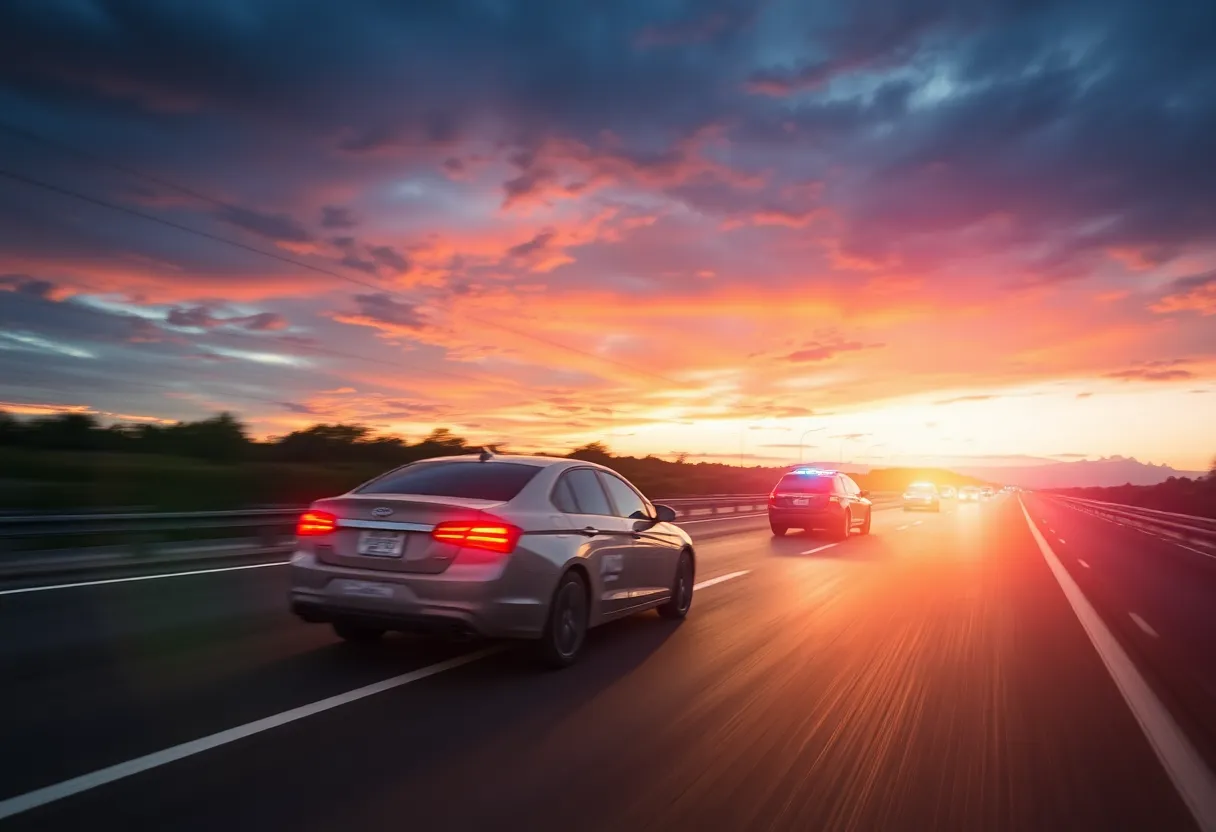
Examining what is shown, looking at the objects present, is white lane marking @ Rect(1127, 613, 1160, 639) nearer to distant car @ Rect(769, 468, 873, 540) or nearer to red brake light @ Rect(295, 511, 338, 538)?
red brake light @ Rect(295, 511, 338, 538)

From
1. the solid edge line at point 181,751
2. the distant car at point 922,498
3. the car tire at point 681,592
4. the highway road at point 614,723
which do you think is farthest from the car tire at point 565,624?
the distant car at point 922,498

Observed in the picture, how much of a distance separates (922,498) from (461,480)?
150 feet

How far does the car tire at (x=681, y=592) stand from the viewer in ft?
32.1

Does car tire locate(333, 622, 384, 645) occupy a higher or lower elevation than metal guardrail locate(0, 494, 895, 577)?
lower

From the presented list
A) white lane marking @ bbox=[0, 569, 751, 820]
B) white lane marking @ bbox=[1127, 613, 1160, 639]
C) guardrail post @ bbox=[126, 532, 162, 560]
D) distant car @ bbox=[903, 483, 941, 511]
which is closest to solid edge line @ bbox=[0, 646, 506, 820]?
white lane marking @ bbox=[0, 569, 751, 820]

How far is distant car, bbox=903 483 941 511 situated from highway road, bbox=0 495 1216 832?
4003cm

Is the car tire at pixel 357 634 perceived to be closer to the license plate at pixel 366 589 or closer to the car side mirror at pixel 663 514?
the license plate at pixel 366 589

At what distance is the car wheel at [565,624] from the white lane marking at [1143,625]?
20.4 feet

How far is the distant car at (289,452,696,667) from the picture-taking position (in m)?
6.57

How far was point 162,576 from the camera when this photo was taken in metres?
12.4

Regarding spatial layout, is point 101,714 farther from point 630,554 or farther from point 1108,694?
point 1108,694

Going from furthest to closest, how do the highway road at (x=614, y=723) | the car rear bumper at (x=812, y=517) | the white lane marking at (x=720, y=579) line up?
the car rear bumper at (x=812, y=517) < the white lane marking at (x=720, y=579) < the highway road at (x=614, y=723)

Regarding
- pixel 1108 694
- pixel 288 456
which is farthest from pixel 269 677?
pixel 288 456

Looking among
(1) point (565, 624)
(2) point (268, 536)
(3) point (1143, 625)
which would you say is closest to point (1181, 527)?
(3) point (1143, 625)
